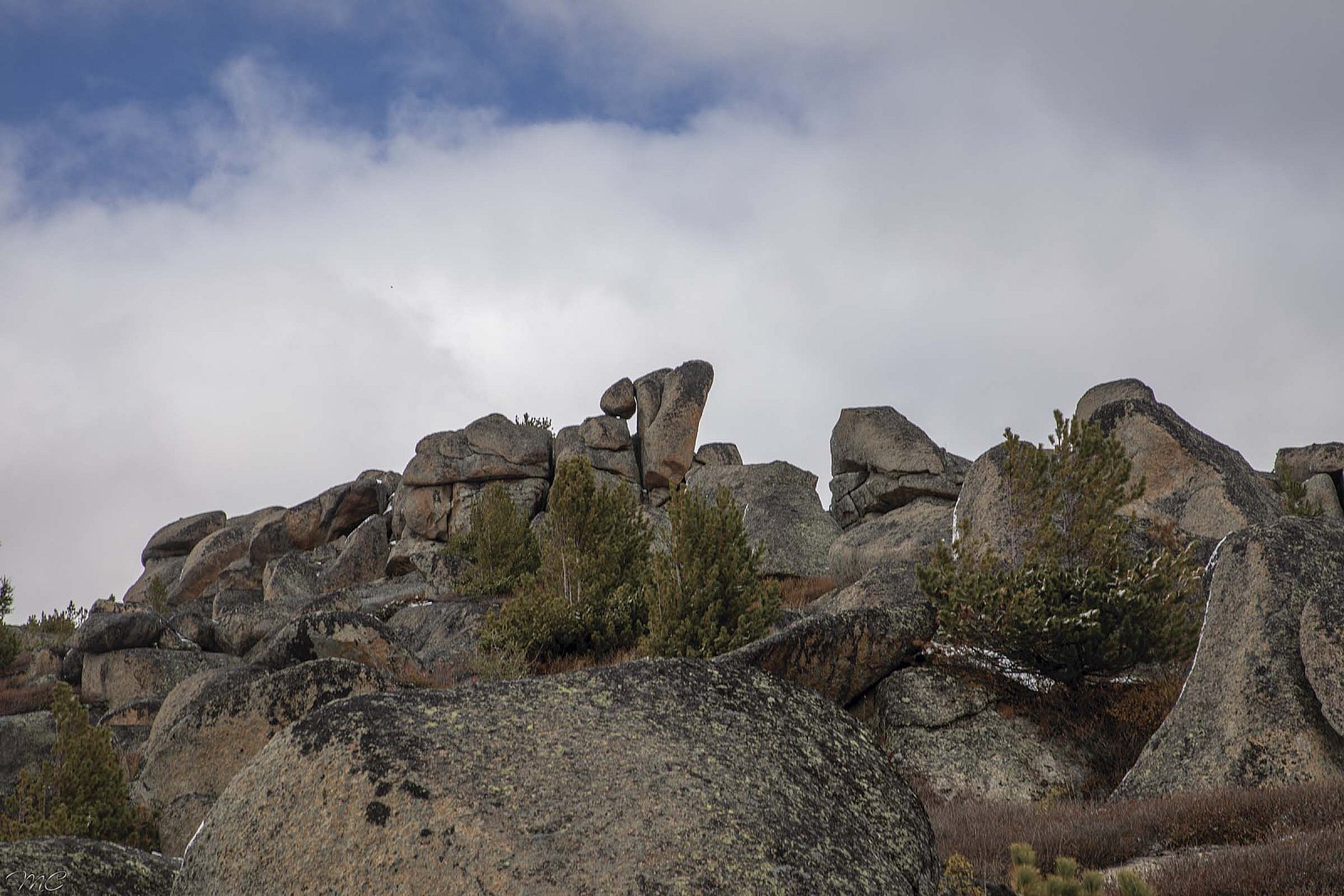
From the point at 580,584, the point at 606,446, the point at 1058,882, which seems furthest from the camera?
the point at 606,446

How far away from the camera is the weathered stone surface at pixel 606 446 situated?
149 feet

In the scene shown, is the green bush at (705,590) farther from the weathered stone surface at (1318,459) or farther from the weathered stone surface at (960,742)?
the weathered stone surface at (1318,459)

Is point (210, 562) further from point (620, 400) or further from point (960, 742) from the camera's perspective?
point (960, 742)

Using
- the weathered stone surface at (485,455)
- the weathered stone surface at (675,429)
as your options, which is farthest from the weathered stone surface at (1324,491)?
the weathered stone surface at (485,455)

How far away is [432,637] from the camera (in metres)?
23.6

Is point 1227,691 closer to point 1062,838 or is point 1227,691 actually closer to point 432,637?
point 1062,838

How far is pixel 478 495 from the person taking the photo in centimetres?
4538

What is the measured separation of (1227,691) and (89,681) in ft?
93.0

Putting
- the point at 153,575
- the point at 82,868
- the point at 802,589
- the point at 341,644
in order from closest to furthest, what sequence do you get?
the point at 82,868
the point at 341,644
the point at 802,589
the point at 153,575

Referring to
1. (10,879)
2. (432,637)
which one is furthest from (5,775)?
(10,879)

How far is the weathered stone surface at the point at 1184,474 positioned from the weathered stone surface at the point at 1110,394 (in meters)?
4.31

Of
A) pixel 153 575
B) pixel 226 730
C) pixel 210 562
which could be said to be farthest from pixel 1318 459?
pixel 153 575

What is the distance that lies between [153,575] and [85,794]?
180 feet

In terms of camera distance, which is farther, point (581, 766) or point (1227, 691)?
point (1227, 691)
